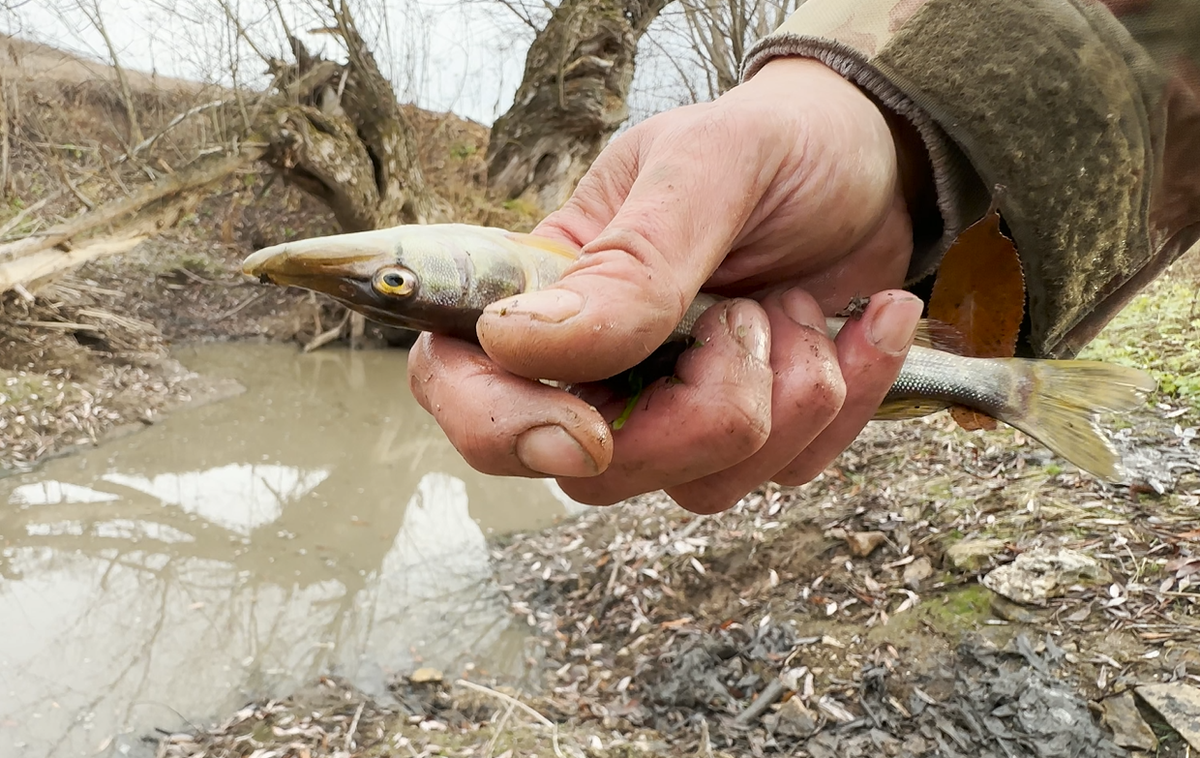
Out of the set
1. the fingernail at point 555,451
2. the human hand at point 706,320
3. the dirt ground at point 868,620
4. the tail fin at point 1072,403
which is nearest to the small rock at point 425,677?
the dirt ground at point 868,620

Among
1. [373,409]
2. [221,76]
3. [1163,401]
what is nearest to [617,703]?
[1163,401]

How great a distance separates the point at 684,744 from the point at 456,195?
10403mm

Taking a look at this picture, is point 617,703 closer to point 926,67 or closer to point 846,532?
point 846,532

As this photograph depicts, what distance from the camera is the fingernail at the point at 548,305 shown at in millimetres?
1196

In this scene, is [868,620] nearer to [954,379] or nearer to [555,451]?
[954,379]

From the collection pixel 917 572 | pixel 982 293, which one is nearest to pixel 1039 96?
pixel 982 293

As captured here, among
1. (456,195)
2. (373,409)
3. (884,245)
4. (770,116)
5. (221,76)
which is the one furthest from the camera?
(456,195)

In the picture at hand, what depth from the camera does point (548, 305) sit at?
3.94 feet

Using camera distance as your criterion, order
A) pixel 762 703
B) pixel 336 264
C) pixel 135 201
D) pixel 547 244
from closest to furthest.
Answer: pixel 336 264 < pixel 547 244 < pixel 762 703 < pixel 135 201

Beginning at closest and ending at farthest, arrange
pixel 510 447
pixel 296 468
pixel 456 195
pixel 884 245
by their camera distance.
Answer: pixel 510 447 < pixel 884 245 < pixel 296 468 < pixel 456 195

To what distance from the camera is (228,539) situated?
555 centimetres

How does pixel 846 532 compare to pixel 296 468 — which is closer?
pixel 846 532

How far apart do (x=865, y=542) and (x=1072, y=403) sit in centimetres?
202

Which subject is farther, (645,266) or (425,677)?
(425,677)
